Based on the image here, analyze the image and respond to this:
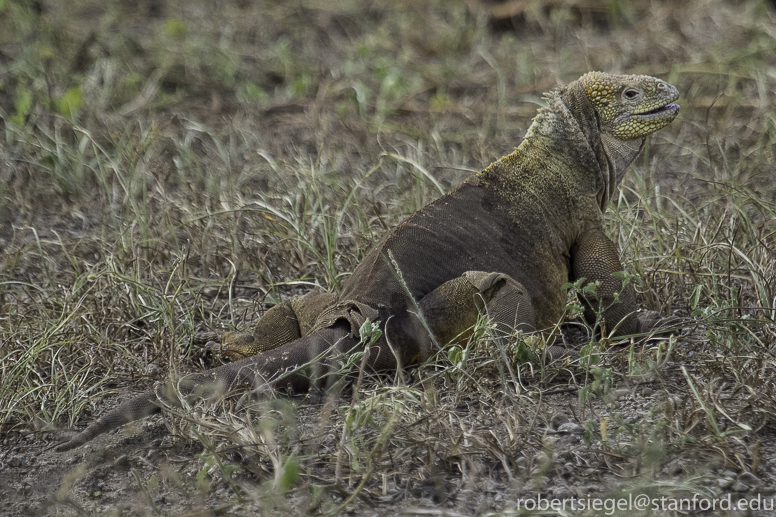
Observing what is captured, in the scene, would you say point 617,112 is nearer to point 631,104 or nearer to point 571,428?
point 631,104

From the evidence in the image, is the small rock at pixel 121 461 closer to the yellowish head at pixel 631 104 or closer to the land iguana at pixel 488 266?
the land iguana at pixel 488 266

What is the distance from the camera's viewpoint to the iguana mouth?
12.4 feet

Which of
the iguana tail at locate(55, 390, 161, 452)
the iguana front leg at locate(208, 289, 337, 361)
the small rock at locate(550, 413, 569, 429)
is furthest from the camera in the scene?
the iguana front leg at locate(208, 289, 337, 361)

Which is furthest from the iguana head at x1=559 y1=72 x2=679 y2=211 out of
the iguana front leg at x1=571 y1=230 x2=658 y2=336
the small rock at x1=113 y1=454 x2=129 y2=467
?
the small rock at x1=113 y1=454 x2=129 y2=467

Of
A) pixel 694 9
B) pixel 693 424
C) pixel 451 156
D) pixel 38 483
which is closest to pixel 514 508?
pixel 693 424

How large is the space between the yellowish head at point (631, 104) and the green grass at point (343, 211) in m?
0.46

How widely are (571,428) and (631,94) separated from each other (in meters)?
1.71

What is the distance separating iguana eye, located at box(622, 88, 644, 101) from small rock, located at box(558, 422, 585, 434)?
166cm

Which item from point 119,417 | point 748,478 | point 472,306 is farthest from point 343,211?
point 748,478

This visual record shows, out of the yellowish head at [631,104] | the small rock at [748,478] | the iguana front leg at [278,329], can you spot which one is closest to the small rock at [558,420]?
the small rock at [748,478]

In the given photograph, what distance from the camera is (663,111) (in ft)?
12.4

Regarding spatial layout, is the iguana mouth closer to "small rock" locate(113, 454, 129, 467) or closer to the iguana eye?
the iguana eye

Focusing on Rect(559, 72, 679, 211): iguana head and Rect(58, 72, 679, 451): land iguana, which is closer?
Rect(58, 72, 679, 451): land iguana

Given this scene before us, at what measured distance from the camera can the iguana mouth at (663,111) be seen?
3768mm
